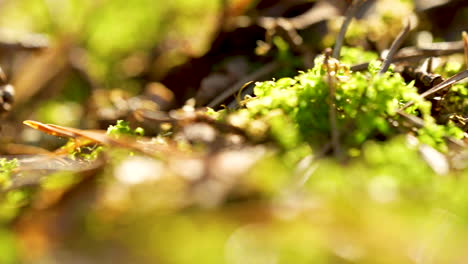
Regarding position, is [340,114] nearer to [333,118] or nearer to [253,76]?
[333,118]

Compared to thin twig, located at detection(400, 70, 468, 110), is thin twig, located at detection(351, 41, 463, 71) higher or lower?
higher

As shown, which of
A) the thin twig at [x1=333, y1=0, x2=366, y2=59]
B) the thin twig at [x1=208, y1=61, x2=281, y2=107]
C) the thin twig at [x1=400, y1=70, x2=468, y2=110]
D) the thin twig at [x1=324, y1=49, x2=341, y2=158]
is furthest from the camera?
the thin twig at [x1=208, y1=61, x2=281, y2=107]

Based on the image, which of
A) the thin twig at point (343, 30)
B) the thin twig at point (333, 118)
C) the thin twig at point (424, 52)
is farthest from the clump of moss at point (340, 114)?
the thin twig at point (424, 52)

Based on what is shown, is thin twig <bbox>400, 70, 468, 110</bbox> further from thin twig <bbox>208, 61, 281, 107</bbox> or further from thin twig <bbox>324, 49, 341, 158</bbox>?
thin twig <bbox>208, 61, 281, 107</bbox>

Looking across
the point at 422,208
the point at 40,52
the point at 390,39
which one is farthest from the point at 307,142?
the point at 40,52

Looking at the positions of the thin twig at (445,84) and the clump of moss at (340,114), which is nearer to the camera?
the clump of moss at (340,114)

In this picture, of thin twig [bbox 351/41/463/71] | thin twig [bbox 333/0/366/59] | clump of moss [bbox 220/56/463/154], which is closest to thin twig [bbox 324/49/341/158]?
clump of moss [bbox 220/56/463/154]

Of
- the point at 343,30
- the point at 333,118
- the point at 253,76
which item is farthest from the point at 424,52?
the point at 333,118

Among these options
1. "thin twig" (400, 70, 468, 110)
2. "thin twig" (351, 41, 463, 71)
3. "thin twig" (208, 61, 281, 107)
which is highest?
"thin twig" (208, 61, 281, 107)

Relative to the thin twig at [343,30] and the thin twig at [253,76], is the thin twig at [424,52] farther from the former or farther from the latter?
the thin twig at [253,76]

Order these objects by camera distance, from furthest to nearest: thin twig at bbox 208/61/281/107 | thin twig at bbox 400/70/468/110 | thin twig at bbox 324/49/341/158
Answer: thin twig at bbox 208/61/281/107, thin twig at bbox 400/70/468/110, thin twig at bbox 324/49/341/158

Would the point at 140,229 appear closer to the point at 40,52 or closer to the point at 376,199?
the point at 376,199
